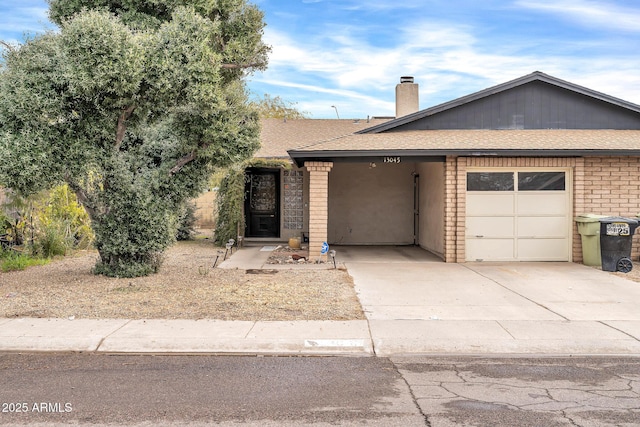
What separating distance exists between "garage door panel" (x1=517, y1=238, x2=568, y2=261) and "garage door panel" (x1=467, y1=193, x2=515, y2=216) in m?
0.90

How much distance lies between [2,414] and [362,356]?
3648mm

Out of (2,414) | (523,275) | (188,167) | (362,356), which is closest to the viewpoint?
(2,414)

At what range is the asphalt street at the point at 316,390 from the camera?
Answer: 4727 mm

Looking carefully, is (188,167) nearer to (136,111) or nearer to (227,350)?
(136,111)

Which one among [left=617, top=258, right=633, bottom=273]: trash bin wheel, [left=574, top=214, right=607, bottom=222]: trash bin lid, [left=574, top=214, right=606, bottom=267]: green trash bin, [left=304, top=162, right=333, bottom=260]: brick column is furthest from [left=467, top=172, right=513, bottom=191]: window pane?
[left=304, top=162, right=333, bottom=260]: brick column

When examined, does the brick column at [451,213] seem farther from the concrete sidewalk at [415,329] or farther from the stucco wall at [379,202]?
the stucco wall at [379,202]

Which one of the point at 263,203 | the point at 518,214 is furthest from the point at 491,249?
the point at 263,203

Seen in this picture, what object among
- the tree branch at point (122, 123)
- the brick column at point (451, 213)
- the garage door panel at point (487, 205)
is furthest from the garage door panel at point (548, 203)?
the tree branch at point (122, 123)

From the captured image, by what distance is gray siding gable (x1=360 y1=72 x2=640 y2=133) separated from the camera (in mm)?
15633

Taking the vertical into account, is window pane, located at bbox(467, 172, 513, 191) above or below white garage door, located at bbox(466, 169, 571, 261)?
above

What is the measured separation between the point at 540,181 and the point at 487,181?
1.33 m

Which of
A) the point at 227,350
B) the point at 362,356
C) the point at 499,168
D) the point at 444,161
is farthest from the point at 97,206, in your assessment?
the point at 499,168

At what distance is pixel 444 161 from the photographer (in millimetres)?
14281

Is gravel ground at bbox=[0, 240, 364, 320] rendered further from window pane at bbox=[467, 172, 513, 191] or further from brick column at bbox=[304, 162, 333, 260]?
window pane at bbox=[467, 172, 513, 191]
